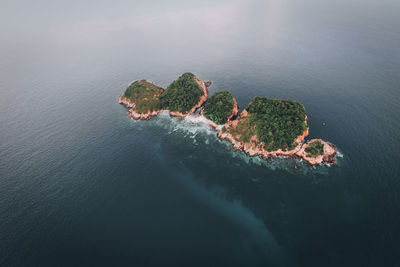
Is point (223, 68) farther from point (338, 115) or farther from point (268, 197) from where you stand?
point (268, 197)

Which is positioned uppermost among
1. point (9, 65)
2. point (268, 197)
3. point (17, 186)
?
point (9, 65)

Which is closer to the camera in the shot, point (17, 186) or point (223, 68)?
point (17, 186)

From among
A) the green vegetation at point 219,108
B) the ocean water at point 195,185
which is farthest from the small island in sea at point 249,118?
the ocean water at point 195,185

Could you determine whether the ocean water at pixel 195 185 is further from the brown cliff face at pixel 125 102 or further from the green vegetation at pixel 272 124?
the green vegetation at pixel 272 124

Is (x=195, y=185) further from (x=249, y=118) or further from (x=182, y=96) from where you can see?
(x=182, y=96)

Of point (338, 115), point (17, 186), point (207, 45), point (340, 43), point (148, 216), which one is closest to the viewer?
point (148, 216)

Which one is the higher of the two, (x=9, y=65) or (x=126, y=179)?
(x=9, y=65)

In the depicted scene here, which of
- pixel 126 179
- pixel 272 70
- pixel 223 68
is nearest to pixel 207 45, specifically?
pixel 223 68

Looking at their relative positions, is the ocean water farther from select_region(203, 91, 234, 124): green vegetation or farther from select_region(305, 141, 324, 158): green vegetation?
select_region(203, 91, 234, 124): green vegetation
